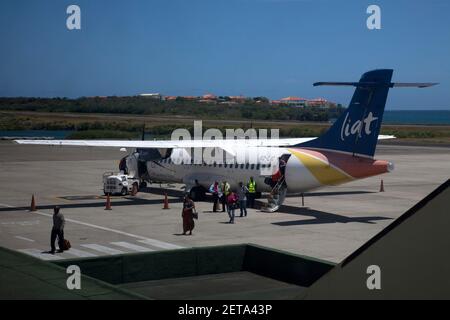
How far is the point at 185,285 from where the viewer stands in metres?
12.9

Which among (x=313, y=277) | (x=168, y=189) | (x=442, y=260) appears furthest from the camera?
(x=168, y=189)

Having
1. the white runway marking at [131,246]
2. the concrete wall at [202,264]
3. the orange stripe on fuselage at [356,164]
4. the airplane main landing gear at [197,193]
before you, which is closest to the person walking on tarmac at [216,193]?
the airplane main landing gear at [197,193]

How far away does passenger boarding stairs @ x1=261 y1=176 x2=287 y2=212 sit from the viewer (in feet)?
106

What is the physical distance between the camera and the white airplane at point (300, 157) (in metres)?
30.0

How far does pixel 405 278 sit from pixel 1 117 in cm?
12354

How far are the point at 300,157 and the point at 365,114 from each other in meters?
3.38

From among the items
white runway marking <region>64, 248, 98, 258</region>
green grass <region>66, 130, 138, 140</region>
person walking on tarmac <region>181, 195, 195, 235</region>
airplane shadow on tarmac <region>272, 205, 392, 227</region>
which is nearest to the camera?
white runway marking <region>64, 248, 98, 258</region>

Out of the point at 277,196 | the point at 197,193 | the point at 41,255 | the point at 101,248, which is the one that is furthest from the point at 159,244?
the point at 197,193

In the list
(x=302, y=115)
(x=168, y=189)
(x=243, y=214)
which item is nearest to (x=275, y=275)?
(x=243, y=214)

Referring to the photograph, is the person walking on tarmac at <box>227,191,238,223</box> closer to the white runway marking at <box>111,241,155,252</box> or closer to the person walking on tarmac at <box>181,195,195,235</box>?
the person walking on tarmac at <box>181,195,195,235</box>

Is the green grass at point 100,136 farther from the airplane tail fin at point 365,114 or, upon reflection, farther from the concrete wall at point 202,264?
the concrete wall at point 202,264

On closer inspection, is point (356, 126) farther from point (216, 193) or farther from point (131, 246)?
point (131, 246)

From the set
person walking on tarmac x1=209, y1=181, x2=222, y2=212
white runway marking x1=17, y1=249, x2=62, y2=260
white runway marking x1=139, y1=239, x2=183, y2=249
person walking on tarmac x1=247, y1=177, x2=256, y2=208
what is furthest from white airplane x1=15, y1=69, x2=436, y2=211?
white runway marking x1=17, y1=249, x2=62, y2=260

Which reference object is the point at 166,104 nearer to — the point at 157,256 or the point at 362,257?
the point at 157,256
